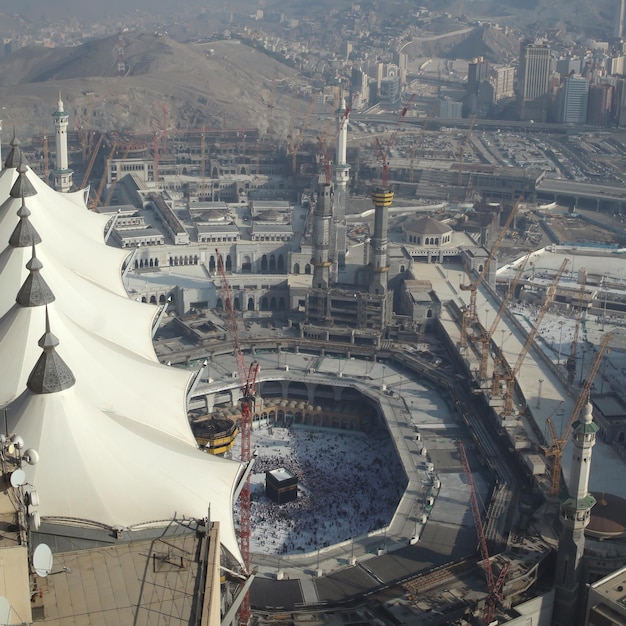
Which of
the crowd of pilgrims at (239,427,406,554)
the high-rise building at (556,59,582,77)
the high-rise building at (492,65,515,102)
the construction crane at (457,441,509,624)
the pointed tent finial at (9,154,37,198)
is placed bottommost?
the crowd of pilgrims at (239,427,406,554)

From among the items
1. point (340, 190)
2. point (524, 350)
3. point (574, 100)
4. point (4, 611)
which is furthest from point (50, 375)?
point (574, 100)

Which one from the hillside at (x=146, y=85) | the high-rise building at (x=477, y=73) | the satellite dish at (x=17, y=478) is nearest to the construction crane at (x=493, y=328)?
the satellite dish at (x=17, y=478)

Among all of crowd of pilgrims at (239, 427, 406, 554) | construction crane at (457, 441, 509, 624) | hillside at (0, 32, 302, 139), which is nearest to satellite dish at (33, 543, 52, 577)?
construction crane at (457, 441, 509, 624)

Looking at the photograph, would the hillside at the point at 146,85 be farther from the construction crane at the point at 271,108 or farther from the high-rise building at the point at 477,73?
the high-rise building at the point at 477,73

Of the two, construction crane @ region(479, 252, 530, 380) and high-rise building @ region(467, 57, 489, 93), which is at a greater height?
high-rise building @ region(467, 57, 489, 93)

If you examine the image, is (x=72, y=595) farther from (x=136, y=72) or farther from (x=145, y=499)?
(x=136, y=72)

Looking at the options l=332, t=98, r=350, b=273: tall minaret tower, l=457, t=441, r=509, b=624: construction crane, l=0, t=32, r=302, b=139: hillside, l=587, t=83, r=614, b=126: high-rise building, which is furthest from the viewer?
l=587, t=83, r=614, b=126: high-rise building

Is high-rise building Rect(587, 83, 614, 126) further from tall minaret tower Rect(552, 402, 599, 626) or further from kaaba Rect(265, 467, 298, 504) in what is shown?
tall minaret tower Rect(552, 402, 599, 626)
